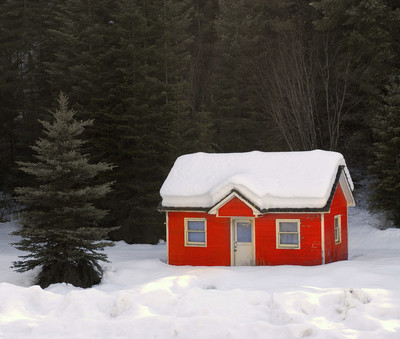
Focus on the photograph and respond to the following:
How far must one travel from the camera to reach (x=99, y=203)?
32062mm

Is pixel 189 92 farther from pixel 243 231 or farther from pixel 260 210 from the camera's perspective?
pixel 260 210

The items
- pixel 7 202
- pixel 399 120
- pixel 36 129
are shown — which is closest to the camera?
pixel 399 120

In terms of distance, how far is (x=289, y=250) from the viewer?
19.9 meters

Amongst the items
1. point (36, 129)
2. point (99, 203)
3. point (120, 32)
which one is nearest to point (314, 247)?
point (99, 203)

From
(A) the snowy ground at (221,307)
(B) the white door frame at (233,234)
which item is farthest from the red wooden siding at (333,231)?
(B) the white door frame at (233,234)

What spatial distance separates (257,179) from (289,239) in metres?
2.61

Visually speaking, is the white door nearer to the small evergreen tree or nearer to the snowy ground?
the snowy ground

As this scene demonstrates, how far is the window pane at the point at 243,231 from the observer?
20.5m

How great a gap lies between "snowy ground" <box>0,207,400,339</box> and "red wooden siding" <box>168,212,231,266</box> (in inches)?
101

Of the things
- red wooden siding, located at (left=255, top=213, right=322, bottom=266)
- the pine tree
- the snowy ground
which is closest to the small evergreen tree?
the snowy ground

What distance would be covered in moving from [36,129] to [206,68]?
16797 millimetres

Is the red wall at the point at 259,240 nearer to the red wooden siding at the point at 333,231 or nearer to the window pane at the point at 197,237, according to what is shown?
the red wooden siding at the point at 333,231

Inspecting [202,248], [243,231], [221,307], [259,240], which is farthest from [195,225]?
[221,307]

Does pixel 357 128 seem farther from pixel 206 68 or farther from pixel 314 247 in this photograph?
pixel 314 247
